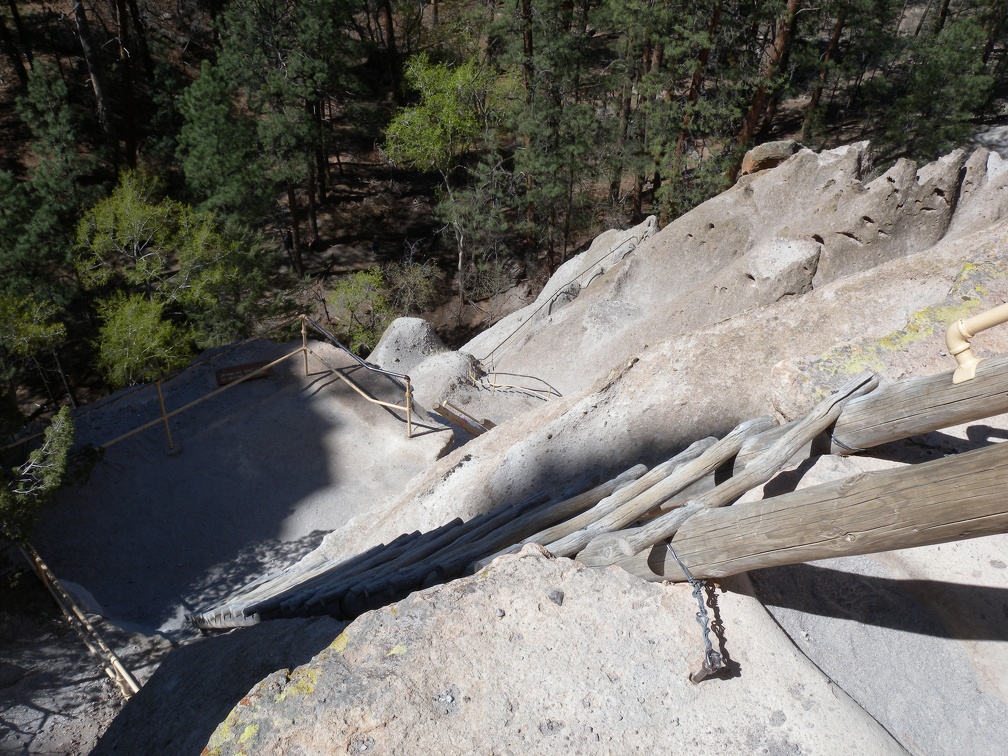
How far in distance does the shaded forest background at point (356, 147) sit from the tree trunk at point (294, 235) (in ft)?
0.50

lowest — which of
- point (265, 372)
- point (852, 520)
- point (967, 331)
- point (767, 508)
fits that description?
point (265, 372)

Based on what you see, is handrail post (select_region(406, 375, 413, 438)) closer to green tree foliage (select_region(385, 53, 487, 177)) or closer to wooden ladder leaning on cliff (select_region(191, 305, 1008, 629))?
wooden ladder leaning on cliff (select_region(191, 305, 1008, 629))

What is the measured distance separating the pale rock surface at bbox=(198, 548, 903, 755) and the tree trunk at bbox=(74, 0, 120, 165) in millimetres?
24369

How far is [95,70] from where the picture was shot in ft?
73.8

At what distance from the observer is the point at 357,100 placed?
33.1 m

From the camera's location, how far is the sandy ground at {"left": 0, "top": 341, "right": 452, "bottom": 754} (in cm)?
812

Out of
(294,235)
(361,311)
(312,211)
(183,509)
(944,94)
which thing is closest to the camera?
(183,509)

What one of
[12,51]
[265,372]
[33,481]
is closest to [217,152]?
[265,372]

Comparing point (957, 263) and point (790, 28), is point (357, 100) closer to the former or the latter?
point (790, 28)

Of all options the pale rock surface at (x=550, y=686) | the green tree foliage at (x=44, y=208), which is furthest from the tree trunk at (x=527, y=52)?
the pale rock surface at (x=550, y=686)

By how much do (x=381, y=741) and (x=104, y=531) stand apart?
348 inches

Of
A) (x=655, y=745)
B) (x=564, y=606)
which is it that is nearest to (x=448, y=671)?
(x=564, y=606)

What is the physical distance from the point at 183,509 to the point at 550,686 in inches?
355

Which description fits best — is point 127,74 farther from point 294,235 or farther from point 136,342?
point 136,342
